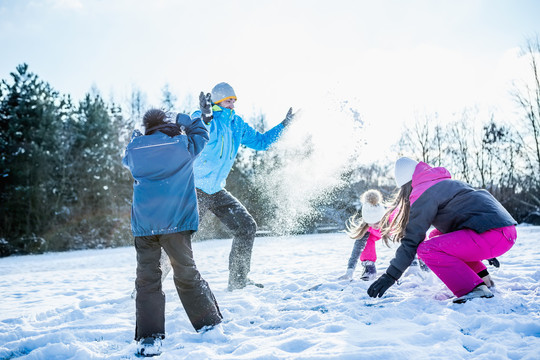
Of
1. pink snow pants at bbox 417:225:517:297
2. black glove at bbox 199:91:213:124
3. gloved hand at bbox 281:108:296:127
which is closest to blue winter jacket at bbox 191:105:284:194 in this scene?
black glove at bbox 199:91:213:124

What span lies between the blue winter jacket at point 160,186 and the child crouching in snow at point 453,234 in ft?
4.54

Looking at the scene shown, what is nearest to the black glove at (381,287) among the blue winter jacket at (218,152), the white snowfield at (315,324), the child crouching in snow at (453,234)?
the child crouching in snow at (453,234)

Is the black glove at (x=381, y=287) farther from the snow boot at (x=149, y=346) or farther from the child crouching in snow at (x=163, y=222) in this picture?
the snow boot at (x=149, y=346)

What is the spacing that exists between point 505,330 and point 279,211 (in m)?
14.3

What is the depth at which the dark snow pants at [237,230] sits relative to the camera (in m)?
3.55

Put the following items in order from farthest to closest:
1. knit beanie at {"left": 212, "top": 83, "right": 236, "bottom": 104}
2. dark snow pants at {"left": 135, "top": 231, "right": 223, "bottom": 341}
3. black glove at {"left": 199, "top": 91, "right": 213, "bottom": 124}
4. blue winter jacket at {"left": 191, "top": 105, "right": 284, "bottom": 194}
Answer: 1. knit beanie at {"left": 212, "top": 83, "right": 236, "bottom": 104}
2. blue winter jacket at {"left": 191, "top": 105, "right": 284, "bottom": 194}
3. black glove at {"left": 199, "top": 91, "right": 213, "bottom": 124}
4. dark snow pants at {"left": 135, "top": 231, "right": 223, "bottom": 341}

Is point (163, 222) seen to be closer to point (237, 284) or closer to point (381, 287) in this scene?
point (381, 287)

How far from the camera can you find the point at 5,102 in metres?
18.4

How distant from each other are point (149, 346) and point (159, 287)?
33 cm

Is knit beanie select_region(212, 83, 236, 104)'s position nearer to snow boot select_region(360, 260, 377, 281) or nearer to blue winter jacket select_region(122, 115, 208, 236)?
blue winter jacket select_region(122, 115, 208, 236)

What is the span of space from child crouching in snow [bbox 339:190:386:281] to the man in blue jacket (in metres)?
1.07

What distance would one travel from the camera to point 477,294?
2473mm

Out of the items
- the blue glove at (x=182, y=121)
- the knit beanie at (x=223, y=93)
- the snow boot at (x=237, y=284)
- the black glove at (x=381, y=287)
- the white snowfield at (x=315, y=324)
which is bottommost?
the snow boot at (x=237, y=284)

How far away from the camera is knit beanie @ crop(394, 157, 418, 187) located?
9.64 ft
